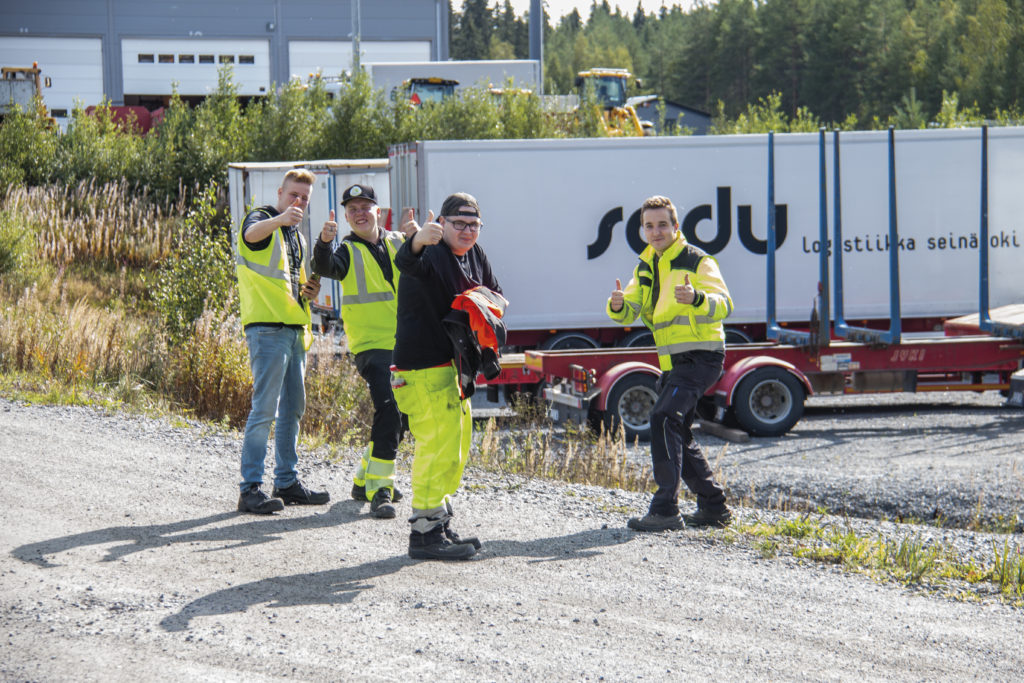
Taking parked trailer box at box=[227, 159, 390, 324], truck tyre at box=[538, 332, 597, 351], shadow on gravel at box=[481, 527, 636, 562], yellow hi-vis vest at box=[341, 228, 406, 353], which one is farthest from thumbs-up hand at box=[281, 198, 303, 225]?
parked trailer box at box=[227, 159, 390, 324]

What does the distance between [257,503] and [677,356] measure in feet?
8.45

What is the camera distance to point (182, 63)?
4522 centimetres

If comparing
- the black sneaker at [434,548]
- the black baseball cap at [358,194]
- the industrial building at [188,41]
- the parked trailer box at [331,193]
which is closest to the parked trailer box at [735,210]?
the parked trailer box at [331,193]

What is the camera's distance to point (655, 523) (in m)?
6.57

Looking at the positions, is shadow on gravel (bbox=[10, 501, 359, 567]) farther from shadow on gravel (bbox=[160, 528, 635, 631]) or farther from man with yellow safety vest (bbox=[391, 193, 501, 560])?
man with yellow safety vest (bbox=[391, 193, 501, 560])

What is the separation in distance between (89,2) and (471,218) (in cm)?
4415

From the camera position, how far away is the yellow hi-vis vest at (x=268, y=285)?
21.2 feet

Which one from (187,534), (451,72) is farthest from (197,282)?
(451,72)

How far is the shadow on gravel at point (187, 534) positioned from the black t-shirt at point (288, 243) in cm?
128

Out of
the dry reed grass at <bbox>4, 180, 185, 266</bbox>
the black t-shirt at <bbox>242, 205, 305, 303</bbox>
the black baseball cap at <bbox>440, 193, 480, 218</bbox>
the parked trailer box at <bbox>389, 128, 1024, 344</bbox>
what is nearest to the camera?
the black baseball cap at <bbox>440, 193, 480, 218</bbox>

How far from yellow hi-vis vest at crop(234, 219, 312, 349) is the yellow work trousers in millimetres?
1083

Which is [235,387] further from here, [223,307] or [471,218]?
[471,218]

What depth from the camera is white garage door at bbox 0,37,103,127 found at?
143 feet

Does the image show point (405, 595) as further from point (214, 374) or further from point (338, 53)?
point (338, 53)
